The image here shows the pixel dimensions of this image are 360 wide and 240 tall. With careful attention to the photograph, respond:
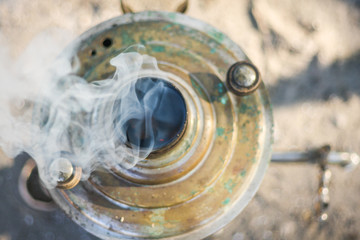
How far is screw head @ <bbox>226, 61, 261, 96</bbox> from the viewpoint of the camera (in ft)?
3.95

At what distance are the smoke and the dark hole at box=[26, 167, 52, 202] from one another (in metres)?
0.50

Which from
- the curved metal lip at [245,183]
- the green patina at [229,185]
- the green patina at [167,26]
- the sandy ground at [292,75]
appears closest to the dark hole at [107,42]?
the curved metal lip at [245,183]

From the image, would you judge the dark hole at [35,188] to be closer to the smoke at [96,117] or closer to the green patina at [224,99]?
the smoke at [96,117]

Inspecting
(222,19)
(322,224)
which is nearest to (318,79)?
(222,19)

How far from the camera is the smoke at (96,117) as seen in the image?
1.19m

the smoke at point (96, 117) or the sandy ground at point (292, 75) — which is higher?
the sandy ground at point (292, 75)

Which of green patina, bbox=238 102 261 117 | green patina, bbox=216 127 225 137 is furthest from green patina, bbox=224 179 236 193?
green patina, bbox=238 102 261 117

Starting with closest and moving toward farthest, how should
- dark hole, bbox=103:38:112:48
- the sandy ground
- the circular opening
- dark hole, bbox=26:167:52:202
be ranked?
the circular opening
dark hole, bbox=103:38:112:48
dark hole, bbox=26:167:52:202
the sandy ground

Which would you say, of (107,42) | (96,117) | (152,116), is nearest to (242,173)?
(152,116)

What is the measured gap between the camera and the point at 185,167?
47.2 inches

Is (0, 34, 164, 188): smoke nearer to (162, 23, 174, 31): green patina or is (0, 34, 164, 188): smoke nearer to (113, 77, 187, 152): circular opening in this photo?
(113, 77, 187, 152): circular opening

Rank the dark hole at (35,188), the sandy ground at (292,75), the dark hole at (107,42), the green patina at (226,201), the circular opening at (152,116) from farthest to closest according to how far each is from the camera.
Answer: the sandy ground at (292,75)
the dark hole at (35,188)
the dark hole at (107,42)
the green patina at (226,201)
the circular opening at (152,116)

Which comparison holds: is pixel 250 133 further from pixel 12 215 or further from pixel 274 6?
pixel 12 215

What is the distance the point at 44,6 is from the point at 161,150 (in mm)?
2045
